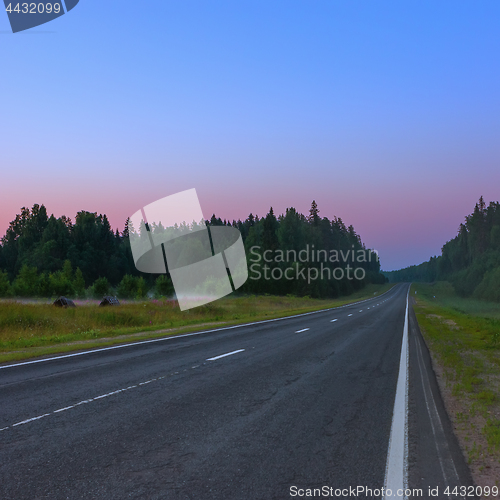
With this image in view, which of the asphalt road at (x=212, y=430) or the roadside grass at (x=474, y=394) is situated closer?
the asphalt road at (x=212, y=430)

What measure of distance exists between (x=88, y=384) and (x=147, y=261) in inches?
4410

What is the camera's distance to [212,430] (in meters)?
5.36

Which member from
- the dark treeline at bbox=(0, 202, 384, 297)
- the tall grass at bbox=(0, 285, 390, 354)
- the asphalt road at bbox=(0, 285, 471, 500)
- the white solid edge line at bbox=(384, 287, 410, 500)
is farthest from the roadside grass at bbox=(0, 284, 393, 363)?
the dark treeline at bbox=(0, 202, 384, 297)

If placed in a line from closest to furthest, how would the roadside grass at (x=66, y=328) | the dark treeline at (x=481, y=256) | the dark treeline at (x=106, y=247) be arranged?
1. the roadside grass at (x=66, y=328)
2. the dark treeline at (x=481, y=256)
3. the dark treeline at (x=106, y=247)

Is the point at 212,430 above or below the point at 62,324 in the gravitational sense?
below

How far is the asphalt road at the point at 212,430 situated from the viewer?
3.86 meters

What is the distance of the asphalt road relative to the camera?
12.7 ft

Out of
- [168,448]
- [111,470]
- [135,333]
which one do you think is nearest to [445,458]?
[168,448]

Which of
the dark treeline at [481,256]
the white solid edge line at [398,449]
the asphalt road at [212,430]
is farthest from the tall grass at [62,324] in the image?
the dark treeline at [481,256]

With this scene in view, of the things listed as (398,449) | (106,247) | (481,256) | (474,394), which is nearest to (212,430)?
(398,449)

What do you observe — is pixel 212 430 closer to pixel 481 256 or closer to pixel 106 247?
pixel 481 256

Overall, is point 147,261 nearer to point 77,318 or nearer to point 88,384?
point 77,318

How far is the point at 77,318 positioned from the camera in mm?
20781

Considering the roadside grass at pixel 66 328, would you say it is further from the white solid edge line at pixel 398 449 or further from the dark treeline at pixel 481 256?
the dark treeline at pixel 481 256
